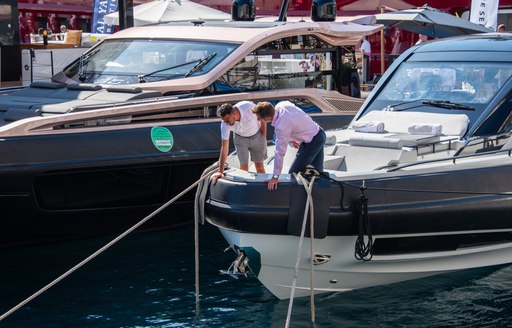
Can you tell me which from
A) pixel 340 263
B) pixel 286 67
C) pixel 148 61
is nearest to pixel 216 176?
pixel 340 263

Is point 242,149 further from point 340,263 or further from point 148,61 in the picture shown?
point 148,61

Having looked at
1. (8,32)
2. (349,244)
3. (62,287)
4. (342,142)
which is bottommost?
(62,287)

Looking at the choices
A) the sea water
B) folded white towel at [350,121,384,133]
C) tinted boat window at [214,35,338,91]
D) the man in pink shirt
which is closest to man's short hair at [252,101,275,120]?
the man in pink shirt

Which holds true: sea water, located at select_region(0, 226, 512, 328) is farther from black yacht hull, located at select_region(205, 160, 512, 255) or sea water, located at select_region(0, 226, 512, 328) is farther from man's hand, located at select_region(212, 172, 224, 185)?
man's hand, located at select_region(212, 172, 224, 185)

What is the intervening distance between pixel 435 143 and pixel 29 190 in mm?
3737

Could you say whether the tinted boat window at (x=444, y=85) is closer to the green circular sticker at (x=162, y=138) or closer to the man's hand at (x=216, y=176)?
the green circular sticker at (x=162, y=138)

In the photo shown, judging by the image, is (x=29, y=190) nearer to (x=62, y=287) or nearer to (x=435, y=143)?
(x=62, y=287)

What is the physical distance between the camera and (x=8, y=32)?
39.3ft

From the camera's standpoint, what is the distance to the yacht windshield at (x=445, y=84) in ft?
27.1

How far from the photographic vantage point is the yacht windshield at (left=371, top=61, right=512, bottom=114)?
8.27 metres

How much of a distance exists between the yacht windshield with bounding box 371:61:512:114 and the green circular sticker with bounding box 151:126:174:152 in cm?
209

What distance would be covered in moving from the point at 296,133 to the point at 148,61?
3.50m

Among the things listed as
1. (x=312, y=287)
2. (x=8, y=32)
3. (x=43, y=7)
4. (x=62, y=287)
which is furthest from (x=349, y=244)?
(x=43, y=7)

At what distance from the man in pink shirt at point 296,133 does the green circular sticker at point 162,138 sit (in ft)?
6.61
